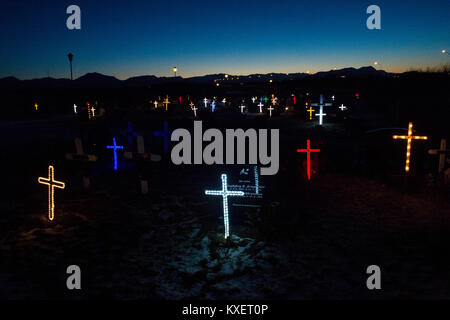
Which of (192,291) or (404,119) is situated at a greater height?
(404,119)

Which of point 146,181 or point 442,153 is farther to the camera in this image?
point 442,153

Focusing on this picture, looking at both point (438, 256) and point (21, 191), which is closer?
point (438, 256)

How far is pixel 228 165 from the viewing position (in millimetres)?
14445

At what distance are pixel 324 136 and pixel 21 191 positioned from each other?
58.3ft

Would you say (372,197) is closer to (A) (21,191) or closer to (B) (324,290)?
(B) (324,290)

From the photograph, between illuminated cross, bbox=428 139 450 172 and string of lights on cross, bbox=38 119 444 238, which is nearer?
string of lights on cross, bbox=38 119 444 238

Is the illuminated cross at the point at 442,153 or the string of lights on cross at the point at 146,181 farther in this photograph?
the illuminated cross at the point at 442,153

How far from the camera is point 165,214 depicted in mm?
8781

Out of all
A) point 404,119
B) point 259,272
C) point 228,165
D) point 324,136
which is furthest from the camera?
point 404,119

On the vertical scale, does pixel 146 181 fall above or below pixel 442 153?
below

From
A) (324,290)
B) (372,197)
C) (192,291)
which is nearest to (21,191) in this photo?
(192,291)
